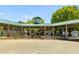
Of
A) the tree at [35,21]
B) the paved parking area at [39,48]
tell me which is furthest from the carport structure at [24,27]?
the paved parking area at [39,48]

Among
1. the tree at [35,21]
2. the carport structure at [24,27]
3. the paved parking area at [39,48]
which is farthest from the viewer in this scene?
the tree at [35,21]

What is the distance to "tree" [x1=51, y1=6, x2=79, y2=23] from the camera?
89.2 feet

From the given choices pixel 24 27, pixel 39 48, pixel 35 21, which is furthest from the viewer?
pixel 24 27

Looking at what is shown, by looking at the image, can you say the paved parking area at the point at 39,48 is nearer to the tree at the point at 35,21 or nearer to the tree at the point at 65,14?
the tree at the point at 65,14

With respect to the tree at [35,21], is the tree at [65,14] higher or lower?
higher

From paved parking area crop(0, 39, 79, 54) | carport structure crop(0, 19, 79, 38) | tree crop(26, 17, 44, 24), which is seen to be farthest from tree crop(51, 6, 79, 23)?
paved parking area crop(0, 39, 79, 54)

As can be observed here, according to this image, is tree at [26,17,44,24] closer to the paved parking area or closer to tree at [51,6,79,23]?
tree at [51,6,79,23]

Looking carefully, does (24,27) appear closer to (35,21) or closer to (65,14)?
(35,21)

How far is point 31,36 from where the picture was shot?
1018 inches

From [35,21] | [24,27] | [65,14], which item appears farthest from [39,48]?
[24,27]

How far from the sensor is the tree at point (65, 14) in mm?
27188

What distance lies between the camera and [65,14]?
28.4 metres
